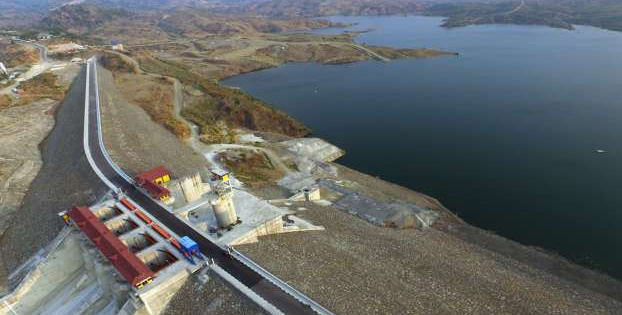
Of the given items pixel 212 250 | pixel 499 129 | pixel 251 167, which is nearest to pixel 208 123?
pixel 251 167

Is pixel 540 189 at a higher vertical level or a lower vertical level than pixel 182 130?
lower

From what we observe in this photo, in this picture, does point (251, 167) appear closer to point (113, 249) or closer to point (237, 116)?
point (237, 116)

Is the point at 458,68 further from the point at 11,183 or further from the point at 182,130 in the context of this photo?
the point at 11,183

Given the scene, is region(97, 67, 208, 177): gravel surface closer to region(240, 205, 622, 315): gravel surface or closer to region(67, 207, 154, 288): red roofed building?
region(67, 207, 154, 288): red roofed building

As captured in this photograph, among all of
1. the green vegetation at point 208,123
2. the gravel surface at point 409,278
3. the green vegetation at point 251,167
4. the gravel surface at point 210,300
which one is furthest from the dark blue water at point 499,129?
the gravel surface at point 210,300

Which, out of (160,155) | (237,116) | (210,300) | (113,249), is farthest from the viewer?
(237,116)

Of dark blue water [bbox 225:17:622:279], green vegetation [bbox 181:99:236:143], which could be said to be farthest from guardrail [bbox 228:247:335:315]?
green vegetation [bbox 181:99:236:143]

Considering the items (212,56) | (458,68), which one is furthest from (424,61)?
(212,56)
